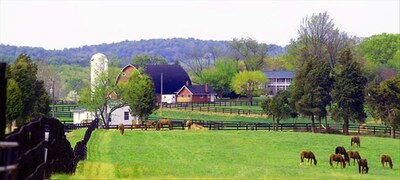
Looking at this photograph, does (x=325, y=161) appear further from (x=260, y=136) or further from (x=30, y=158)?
(x=30, y=158)

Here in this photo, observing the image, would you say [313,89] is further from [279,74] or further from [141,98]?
[279,74]

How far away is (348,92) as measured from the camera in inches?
2518

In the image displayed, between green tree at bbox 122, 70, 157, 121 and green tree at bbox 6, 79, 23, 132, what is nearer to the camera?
green tree at bbox 6, 79, 23, 132

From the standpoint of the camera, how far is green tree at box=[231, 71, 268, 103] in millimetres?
107812

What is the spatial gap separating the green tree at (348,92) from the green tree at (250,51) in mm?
57754

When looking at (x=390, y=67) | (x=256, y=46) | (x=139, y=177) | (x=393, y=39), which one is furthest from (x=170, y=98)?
(x=139, y=177)

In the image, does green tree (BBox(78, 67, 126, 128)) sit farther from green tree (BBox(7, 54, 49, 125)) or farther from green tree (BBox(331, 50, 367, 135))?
green tree (BBox(331, 50, 367, 135))

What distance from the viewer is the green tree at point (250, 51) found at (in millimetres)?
124062

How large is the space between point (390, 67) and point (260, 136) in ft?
271

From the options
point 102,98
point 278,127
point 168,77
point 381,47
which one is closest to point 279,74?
point 381,47

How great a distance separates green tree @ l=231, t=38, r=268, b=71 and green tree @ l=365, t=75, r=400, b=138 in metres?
63.7

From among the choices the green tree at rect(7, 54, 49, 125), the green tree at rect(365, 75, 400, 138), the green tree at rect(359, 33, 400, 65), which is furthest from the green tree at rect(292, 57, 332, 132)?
the green tree at rect(359, 33, 400, 65)

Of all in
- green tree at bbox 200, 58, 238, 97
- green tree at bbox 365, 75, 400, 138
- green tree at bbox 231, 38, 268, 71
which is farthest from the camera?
green tree at bbox 231, 38, 268, 71

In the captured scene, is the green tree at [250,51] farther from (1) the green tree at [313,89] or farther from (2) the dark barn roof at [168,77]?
(1) the green tree at [313,89]
